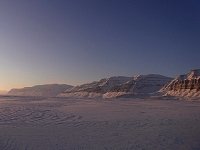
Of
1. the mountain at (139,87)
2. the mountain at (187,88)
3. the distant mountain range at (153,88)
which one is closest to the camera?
the mountain at (187,88)

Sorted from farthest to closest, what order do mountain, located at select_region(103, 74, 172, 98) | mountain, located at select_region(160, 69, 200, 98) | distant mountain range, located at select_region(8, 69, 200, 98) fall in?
1. mountain, located at select_region(103, 74, 172, 98)
2. distant mountain range, located at select_region(8, 69, 200, 98)
3. mountain, located at select_region(160, 69, 200, 98)

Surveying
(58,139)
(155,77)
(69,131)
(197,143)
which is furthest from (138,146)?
(155,77)

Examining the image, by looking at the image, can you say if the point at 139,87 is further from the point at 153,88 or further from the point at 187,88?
the point at 187,88

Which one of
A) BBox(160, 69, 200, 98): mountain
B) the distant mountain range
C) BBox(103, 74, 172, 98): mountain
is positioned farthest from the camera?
BBox(103, 74, 172, 98): mountain

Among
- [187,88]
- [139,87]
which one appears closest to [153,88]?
[139,87]

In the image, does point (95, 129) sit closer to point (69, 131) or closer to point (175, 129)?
point (69, 131)

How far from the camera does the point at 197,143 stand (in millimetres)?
13812

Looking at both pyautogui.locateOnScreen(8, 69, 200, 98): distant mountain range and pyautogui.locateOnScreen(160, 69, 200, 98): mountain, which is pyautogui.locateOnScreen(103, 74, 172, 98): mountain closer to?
pyautogui.locateOnScreen(8, 69, 200, 98): distant mountain range

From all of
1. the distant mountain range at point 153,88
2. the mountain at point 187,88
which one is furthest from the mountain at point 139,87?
the mountain at point 187,88

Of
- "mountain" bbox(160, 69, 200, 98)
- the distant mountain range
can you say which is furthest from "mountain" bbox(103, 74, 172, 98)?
"mountain" bbox(160, 69, 200, 98)

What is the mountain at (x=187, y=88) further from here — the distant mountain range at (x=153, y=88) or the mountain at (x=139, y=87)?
the mountain at (x=139, y=87)

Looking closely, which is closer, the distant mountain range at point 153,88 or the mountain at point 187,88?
the mountain at point 187,88

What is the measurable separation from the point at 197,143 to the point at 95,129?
5.72 metres

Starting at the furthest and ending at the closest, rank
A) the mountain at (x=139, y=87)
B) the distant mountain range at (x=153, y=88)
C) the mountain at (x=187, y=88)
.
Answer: the mountain at (x=139, y=87)
the distant mountain range at (x=153, y=88)
the mountain at (x=187, y=88)
